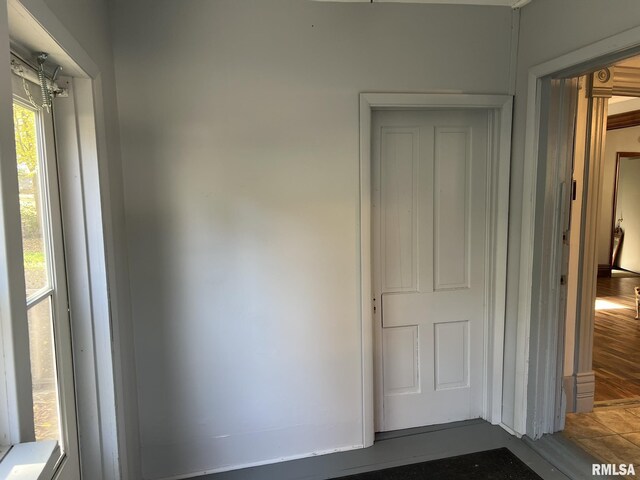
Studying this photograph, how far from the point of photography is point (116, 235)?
1802 mm

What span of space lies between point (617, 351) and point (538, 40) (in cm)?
304

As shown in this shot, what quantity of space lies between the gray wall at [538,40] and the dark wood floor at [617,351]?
1111mm

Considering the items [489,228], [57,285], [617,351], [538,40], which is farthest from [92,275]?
[617,351]

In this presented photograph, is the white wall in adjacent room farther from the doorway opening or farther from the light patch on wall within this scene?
A: the doorway opening

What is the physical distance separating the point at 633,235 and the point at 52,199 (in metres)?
8.70

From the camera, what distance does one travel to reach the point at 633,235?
7227 mm

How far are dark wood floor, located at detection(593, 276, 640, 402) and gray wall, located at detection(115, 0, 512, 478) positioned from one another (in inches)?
81.8

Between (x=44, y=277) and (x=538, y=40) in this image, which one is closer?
(x=44, y=277)

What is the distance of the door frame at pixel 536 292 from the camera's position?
2.15 m

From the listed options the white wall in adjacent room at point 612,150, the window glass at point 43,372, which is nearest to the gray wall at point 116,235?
the window glass at point 43,372

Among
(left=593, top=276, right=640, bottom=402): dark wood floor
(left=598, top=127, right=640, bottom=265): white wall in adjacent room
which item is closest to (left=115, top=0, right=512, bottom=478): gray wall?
(left=593, top=276, right=640, bottom=402): dark wood floor

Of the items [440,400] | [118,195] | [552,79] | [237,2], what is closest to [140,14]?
[237,2]

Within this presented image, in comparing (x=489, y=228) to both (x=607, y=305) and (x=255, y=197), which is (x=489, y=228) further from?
(x=607, y=305)

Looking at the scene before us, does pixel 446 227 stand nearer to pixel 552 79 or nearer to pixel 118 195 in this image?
pixel 552 79
